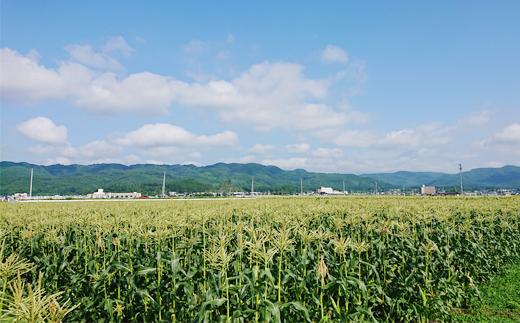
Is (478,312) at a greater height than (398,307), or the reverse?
(398,307)

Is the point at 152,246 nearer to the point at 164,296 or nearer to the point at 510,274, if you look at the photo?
the point at 164,296

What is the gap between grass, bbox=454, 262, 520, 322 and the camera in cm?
805

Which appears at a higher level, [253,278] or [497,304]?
[253,278]

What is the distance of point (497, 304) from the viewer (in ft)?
29.7

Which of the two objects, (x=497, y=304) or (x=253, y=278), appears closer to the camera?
(x=253, y=278)

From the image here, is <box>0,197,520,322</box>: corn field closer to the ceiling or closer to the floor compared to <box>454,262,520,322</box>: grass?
closer to the ceiling

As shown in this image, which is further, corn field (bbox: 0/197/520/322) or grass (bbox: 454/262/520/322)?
grass (bbox: 454/262/520/322)

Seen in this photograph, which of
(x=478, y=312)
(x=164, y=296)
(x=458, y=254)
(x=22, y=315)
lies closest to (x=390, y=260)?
(x=478, y=312)

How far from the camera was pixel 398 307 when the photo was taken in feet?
22.9

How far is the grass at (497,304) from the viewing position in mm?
8055

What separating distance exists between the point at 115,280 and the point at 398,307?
222 inches

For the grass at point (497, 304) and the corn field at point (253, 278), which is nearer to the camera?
the corn field at point (253, 278)

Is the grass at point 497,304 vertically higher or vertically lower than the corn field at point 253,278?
lower

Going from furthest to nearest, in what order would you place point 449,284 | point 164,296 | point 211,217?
1. point 211,217
2. point 449,284
3. point 164,296
